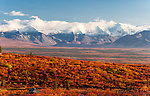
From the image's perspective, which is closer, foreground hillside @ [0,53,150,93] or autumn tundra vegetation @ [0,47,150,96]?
autumn tundra vegetation @ [0,47,150,96]

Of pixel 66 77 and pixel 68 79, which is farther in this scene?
pixel 66 77

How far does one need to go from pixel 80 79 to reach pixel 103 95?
6.68 m

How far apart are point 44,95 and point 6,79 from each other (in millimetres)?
8247

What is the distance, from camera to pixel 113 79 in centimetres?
2162

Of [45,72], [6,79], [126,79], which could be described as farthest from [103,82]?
[6,79]

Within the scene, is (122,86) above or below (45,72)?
below

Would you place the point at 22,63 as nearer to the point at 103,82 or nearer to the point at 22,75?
the point at 22,75

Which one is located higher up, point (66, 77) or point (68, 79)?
point (66, 77)

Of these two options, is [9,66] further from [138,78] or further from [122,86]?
[138,78]

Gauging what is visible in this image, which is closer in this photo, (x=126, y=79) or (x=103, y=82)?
(x=103, y=82)

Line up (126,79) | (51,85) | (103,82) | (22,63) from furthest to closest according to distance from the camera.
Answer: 1. (22,63)
2. (126,79)
3. (103,82)
4. (51,85)

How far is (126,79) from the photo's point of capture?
22031 millimetres

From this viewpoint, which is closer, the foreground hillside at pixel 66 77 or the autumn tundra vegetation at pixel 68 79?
the autumn tundra vegetation at pixel 68 79

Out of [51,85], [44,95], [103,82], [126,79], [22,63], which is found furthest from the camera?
[22,63]
